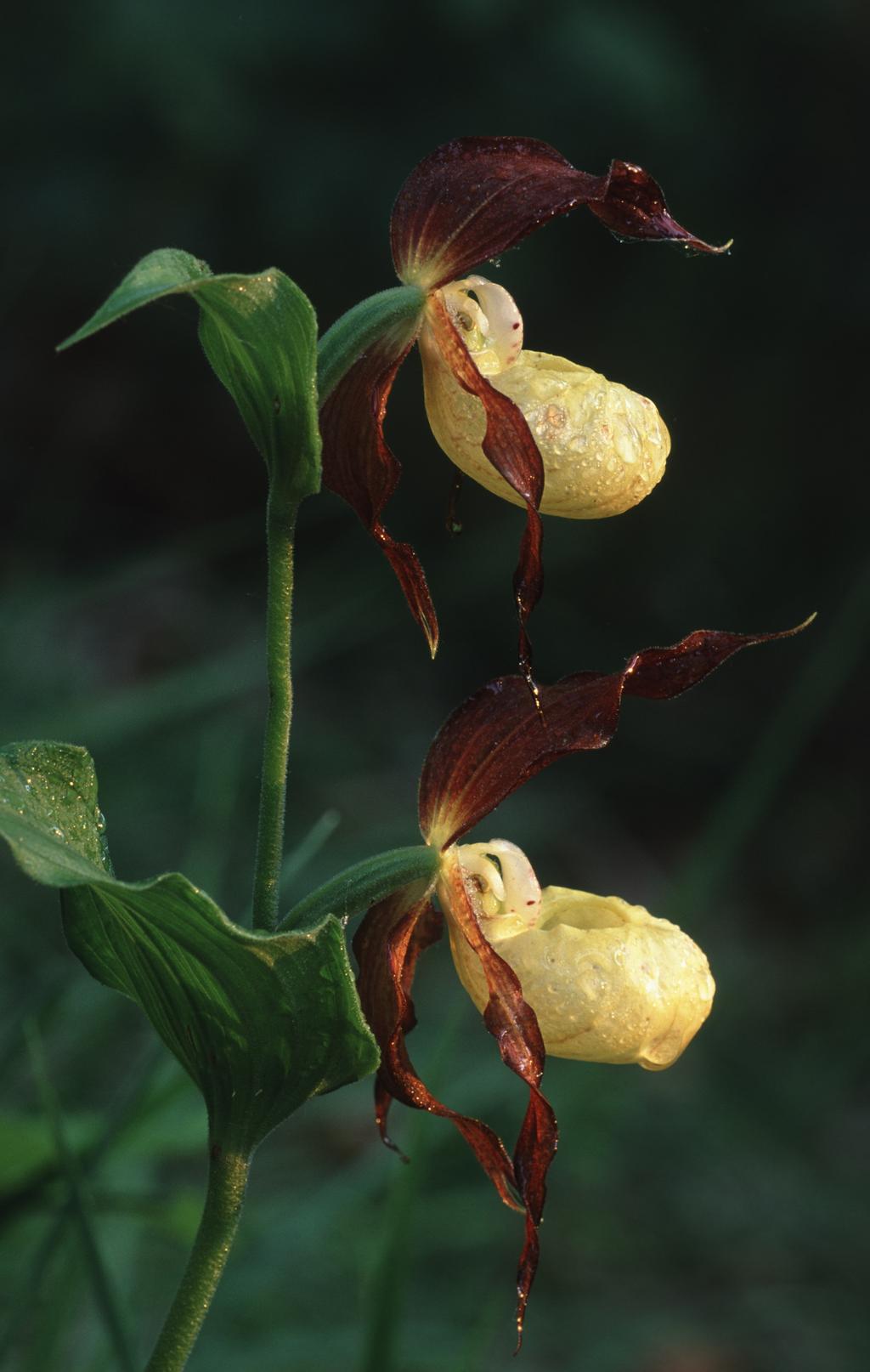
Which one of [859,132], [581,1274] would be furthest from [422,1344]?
[859,132]

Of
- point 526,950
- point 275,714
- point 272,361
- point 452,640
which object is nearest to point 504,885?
point 526,950

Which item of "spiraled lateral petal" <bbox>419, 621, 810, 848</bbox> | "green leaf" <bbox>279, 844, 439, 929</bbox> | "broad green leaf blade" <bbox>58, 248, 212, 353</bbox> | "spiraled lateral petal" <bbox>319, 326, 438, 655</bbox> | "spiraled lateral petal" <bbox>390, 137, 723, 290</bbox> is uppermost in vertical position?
"spiraled lateral petal" <bbox>390, 137, 723, 290</bbox>

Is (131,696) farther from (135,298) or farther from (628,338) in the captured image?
(628,338)

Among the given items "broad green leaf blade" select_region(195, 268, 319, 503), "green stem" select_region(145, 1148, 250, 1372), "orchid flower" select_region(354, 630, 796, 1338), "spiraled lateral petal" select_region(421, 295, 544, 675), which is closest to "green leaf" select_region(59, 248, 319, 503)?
"broad green leaf blade" select_region(195, 268, 319, 503)

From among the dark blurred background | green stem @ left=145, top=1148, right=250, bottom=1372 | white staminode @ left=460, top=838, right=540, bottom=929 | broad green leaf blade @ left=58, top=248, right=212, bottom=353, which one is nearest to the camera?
broad green leaf blade @ left=58, top=248, right=212, bottom=353

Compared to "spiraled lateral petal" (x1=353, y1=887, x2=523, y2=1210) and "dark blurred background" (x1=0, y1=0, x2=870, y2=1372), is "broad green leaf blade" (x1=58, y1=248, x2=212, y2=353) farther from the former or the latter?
"spiraled lateral petal" (x1=353, y1=887, x2=523, y2=1210)

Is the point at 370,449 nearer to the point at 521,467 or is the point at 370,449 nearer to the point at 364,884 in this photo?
the point at 521,467
